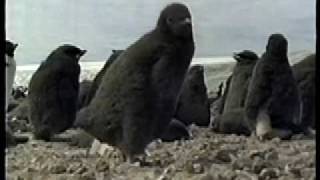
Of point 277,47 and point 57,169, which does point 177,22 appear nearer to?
point 57,169

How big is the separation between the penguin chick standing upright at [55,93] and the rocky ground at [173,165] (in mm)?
1113

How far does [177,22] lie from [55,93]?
5.60 feet

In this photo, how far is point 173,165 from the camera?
209 cm

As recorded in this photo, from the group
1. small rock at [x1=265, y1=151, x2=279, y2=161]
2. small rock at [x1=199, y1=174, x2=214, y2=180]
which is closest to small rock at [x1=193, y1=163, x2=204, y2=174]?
small rock at [x1=199, y1=174, x2=214, y2=180]

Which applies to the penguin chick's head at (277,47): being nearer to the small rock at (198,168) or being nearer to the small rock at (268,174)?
the small rock at (198,168)

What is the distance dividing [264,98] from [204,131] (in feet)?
2.44

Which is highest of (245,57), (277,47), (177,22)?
(177,22)

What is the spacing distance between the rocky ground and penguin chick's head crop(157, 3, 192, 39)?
1.38 feet

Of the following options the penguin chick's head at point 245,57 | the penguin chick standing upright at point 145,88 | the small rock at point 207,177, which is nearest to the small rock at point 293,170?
the small rock at point 207,177

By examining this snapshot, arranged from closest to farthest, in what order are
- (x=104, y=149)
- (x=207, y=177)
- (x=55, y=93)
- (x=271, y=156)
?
1. (x=207, y=177)
2. (x=271, y=156)
3. (x=104, y=149)
4. (x=55, y=93)

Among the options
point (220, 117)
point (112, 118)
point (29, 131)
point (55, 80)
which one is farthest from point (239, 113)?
point (112, 118)

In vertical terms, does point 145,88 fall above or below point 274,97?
above

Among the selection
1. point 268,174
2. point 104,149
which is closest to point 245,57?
point 104,149

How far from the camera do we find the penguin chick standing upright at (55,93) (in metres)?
3.80
